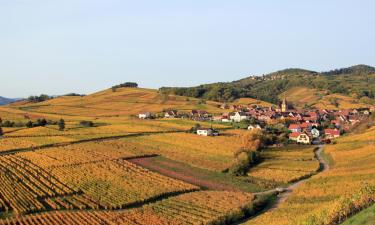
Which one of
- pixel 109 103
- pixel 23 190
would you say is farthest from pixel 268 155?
pixel 109 103

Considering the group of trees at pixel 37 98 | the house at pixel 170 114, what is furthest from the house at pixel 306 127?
the group of trees at pixel 37 98

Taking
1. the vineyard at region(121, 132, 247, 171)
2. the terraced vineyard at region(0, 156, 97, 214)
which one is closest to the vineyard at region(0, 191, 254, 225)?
the terraced vineyard at region(0, 156, 97, 214)

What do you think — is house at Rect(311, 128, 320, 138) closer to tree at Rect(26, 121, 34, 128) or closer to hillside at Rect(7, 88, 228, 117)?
hillside at Rect(7, 88, 228, 117)

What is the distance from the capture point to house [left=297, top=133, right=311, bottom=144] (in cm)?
7806

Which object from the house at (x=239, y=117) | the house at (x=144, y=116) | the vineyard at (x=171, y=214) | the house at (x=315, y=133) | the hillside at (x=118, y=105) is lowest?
the vineyard at (x=171, y=214)

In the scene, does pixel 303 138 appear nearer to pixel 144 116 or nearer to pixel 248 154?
pixel 248 154

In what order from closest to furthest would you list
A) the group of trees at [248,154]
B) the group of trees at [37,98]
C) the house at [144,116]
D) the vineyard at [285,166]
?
1. the vineyard at [285,166]
2. the group of trees at [248,154]
3. the house at [144,116]
4. the group of trees at [37,98]

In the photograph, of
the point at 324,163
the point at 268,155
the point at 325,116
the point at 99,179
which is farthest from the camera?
the point at 325,116

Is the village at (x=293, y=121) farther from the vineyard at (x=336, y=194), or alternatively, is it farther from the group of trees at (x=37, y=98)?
the group of trees at (x=37, y=98)

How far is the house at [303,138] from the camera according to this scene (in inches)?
3073

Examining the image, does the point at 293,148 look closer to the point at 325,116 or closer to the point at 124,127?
the point at 124,127

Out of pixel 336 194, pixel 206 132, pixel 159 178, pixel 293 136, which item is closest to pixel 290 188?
pixel 336 194

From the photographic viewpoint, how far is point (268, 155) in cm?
6125

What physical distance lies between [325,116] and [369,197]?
3687 inches
